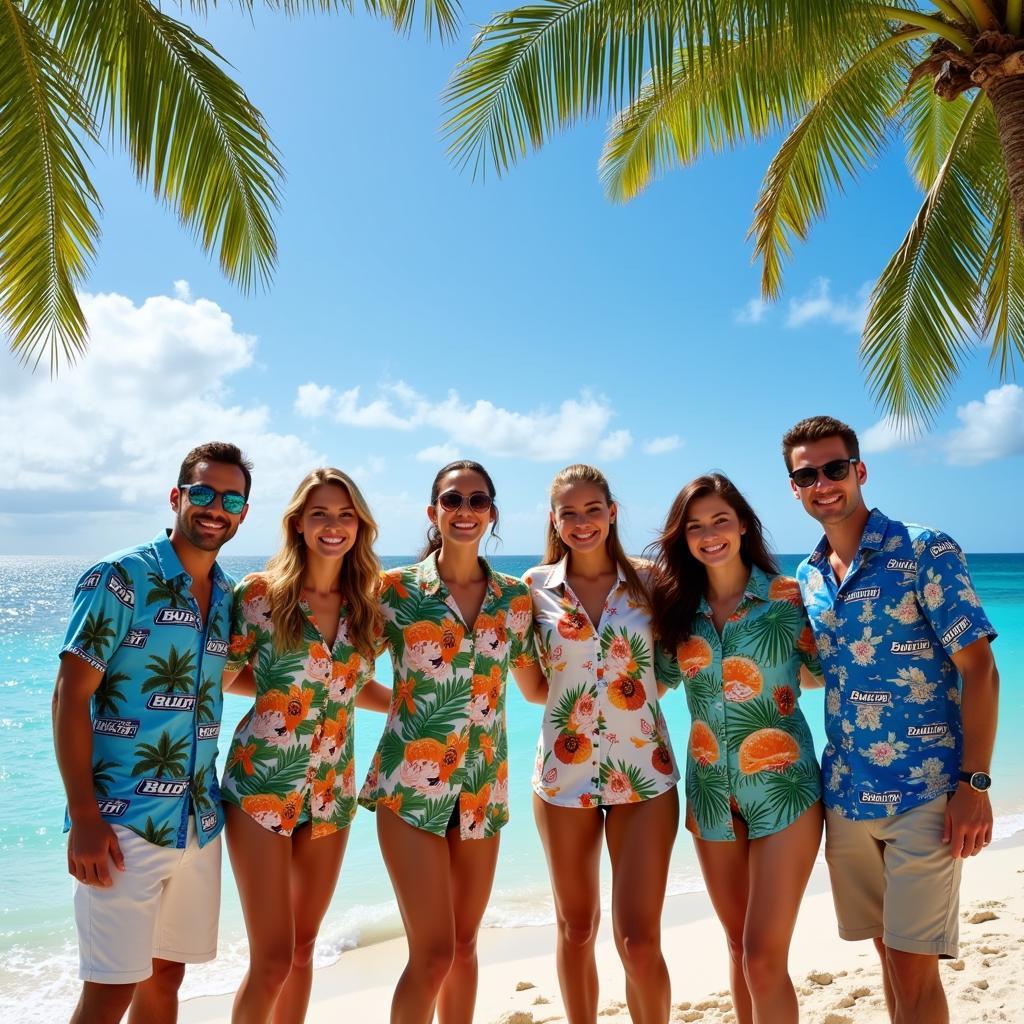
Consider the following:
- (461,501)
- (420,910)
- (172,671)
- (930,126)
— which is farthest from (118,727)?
(930,126)

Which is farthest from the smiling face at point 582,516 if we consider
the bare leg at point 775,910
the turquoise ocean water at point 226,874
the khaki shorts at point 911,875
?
the turquoise ocean water at point 226,874

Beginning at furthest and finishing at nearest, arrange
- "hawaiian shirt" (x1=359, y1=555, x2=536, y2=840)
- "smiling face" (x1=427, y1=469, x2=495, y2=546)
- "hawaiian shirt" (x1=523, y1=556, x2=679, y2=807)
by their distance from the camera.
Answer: "smiling face" (x1=427, y1=469, x2=495, y2=546)
"hawaiian shirt" (x1=523, y1=556, x2=679, y2=807)
"hawaiian shirt" (x1=359, y1=555, x2=536, y2=840)

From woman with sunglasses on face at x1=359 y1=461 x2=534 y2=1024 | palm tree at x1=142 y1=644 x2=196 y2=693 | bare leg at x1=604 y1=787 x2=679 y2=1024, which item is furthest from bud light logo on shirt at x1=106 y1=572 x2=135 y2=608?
bare leg at x1=604 y1=787 x2=679 y2=1024

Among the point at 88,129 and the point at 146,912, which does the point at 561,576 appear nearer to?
the point at 146,912

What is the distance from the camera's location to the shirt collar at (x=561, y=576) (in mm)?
4039

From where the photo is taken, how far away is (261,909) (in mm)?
3285

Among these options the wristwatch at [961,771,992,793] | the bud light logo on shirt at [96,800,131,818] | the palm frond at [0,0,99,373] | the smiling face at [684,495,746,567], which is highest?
the palm frond at [0,0,99,373]

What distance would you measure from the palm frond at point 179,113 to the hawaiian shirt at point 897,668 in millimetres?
4377

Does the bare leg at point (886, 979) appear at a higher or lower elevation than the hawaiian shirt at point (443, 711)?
lower

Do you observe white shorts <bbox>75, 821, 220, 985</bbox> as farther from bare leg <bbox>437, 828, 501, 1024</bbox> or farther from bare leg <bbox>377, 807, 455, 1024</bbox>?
bare leg <bbox>437, 828, 501, 1024</bbox>

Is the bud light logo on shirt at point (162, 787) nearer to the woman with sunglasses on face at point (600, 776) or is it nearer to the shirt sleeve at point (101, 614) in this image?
the shirt sleeve at point (101, 614)

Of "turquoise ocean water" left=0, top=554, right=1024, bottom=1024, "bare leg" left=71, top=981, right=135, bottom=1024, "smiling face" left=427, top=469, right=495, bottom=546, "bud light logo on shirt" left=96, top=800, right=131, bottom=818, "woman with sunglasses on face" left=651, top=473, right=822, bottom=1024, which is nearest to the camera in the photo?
"bare leg" left=71, top=981, right=135, bottom=1024

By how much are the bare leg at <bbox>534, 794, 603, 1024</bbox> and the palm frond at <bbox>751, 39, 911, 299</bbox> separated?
18.4ft

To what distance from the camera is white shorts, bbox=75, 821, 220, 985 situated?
297 cm
